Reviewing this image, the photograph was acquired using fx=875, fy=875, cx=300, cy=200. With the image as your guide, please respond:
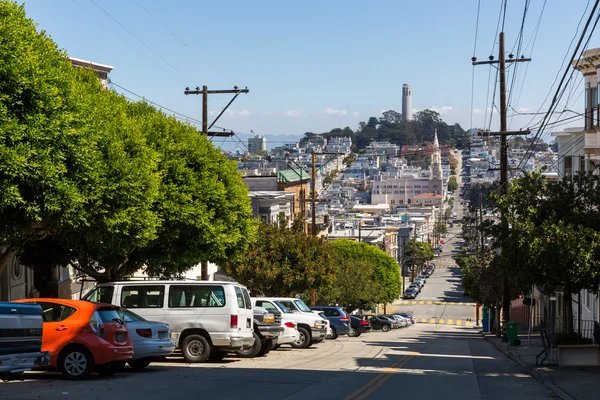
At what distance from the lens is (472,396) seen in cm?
1628

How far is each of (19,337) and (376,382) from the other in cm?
735

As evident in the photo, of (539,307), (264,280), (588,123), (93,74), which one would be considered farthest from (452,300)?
(93,74)

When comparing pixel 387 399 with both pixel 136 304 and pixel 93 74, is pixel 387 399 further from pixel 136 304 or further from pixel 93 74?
pixel 93 74

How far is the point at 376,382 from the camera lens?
18.1 meters

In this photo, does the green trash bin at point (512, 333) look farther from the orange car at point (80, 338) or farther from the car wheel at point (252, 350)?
the orange car at point (80, 338)

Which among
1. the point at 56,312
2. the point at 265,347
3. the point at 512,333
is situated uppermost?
the point at 56,312

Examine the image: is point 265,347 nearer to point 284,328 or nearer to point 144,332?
point 284,328

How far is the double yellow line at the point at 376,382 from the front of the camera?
15456 mm

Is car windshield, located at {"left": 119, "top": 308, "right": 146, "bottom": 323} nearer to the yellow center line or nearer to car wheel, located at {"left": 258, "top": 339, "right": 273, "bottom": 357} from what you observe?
the yellow center line

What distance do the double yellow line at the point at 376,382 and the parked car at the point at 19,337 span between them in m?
5.36

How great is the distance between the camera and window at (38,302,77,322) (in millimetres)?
16938

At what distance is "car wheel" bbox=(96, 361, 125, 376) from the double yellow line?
4900 mm

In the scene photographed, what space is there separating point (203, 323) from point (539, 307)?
4210cm

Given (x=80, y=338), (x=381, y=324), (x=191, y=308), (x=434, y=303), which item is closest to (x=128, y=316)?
(x=80, y=338)
